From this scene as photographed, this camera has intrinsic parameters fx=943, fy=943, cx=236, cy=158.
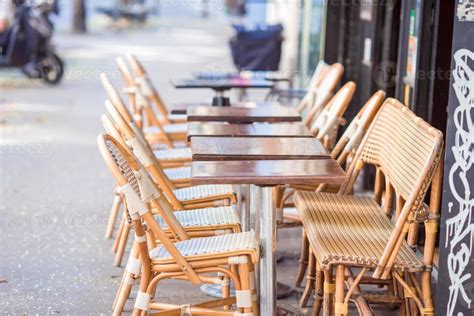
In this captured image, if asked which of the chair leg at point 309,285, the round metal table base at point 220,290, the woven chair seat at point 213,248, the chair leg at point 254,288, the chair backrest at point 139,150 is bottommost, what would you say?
the round metal table base at point 220,290

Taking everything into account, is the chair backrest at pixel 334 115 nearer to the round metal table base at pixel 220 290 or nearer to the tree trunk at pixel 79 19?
the round metal table base at pixel 220 290

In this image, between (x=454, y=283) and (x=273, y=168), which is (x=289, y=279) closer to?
(x=273, y=168)

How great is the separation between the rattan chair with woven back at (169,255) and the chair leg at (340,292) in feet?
1.18

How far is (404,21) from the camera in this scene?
630 cm

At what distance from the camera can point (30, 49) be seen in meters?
14.4

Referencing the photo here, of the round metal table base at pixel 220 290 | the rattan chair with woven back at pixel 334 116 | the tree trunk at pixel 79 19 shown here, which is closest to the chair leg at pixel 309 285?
the round metal table base at pixel 220 290

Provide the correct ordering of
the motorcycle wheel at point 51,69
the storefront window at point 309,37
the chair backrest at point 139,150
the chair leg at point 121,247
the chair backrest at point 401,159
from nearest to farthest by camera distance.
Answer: the chair backrest at point 401,159
the chair backrest at point 139,150
the chair leg at point 121,247
the storefront window at point 309,37
the motorcycle wheel at point 51,69

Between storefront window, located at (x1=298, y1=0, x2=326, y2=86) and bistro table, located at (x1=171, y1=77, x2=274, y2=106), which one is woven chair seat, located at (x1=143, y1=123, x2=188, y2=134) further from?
storefront window, located at (x1=298, y1=0, x2=326, y2=86)

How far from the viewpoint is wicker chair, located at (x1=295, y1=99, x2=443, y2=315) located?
393 centimetres

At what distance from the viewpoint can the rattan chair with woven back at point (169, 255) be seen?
3.96 metres

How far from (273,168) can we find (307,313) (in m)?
1.10

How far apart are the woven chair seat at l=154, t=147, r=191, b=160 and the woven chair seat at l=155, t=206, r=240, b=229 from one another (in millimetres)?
1366

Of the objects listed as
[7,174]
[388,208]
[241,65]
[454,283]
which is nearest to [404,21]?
[388,208]

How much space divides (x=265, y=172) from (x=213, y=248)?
41cm
